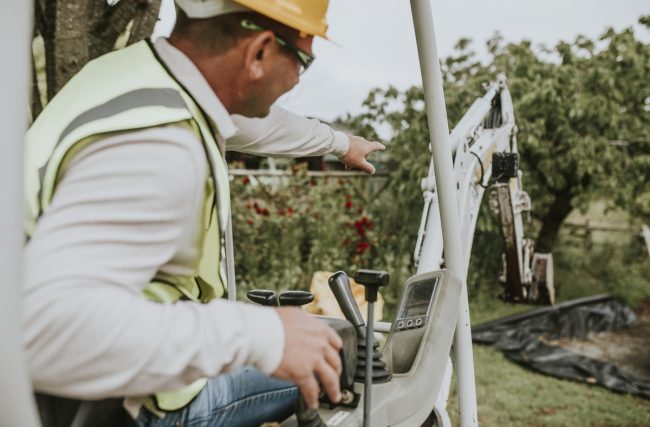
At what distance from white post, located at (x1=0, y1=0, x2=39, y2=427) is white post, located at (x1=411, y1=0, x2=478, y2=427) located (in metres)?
1.14

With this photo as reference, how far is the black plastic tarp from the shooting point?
4898 millimetres

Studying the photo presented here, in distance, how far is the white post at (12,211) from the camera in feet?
2.22

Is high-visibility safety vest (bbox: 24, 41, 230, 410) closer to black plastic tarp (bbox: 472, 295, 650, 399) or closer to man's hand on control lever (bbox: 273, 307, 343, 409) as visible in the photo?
man's hand on control lever (bbox: 273, 307, 343, 409)

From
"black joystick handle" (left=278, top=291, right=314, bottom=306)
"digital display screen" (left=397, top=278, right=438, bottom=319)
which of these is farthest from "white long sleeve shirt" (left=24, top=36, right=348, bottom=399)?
"digital display screen" (left=397, top=278, right=438, bottom=319)

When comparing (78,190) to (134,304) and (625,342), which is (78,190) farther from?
(625,342)

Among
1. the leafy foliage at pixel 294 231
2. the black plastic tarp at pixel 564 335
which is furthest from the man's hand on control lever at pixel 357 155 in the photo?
the black plastic tarp at pixel 564 335

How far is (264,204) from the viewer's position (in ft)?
19.2

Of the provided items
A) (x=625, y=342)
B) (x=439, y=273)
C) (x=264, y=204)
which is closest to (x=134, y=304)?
(x=439, y=273)

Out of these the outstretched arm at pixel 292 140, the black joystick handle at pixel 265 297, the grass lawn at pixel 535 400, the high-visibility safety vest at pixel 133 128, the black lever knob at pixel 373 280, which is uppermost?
the outstretched arm at pixel 292 140

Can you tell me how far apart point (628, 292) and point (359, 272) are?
696 centimetres

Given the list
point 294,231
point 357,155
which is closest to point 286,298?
point 357,155

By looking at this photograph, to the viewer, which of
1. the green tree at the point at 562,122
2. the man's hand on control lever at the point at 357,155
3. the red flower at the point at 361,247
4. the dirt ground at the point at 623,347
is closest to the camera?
the man's hand on control lever at the point at 357,155

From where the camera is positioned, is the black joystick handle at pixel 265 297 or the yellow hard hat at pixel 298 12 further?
the black joystick handle at pixel 265 297

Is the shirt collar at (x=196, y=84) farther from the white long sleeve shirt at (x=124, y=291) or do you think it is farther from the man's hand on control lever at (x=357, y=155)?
the man's hand on control lever at (x=357, y=155)
